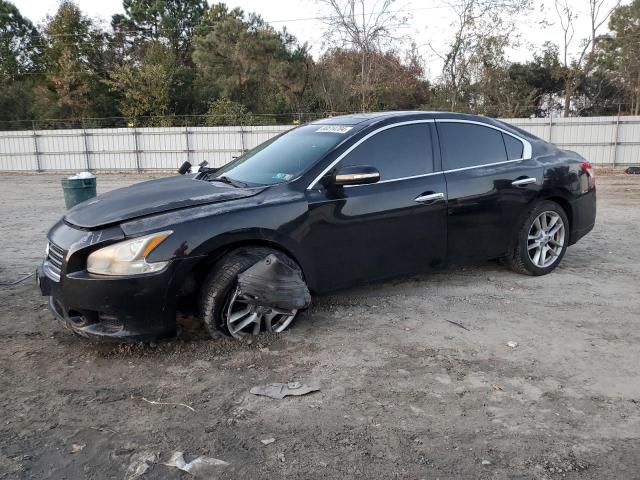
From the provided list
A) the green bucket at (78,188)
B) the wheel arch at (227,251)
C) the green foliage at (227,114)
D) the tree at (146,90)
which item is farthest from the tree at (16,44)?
the wheel arch at (227,251)

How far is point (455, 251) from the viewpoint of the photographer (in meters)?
4.88

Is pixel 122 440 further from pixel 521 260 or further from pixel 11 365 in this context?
pixel 521 260

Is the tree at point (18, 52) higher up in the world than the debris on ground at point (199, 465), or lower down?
higher up

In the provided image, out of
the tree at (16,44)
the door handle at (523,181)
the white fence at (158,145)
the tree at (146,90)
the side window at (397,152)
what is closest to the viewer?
the side window at (397,152)

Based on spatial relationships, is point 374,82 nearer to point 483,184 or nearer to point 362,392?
point 483,184

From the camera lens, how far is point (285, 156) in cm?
466

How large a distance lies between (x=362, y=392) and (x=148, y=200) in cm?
204

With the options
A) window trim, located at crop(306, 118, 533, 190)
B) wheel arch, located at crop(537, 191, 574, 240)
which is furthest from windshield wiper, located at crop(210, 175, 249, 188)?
wheel arch, located at crop(537, 191, 574, 240)

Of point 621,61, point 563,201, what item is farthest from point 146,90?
point 563,201

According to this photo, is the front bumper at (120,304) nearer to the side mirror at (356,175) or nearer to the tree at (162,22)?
the side mirror at (356,175)

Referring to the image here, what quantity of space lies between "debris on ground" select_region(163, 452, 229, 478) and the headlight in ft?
4.13

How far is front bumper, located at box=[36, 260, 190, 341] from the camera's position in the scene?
3.47m

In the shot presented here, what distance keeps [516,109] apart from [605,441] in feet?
81.0

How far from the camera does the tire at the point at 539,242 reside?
531 centimetres
